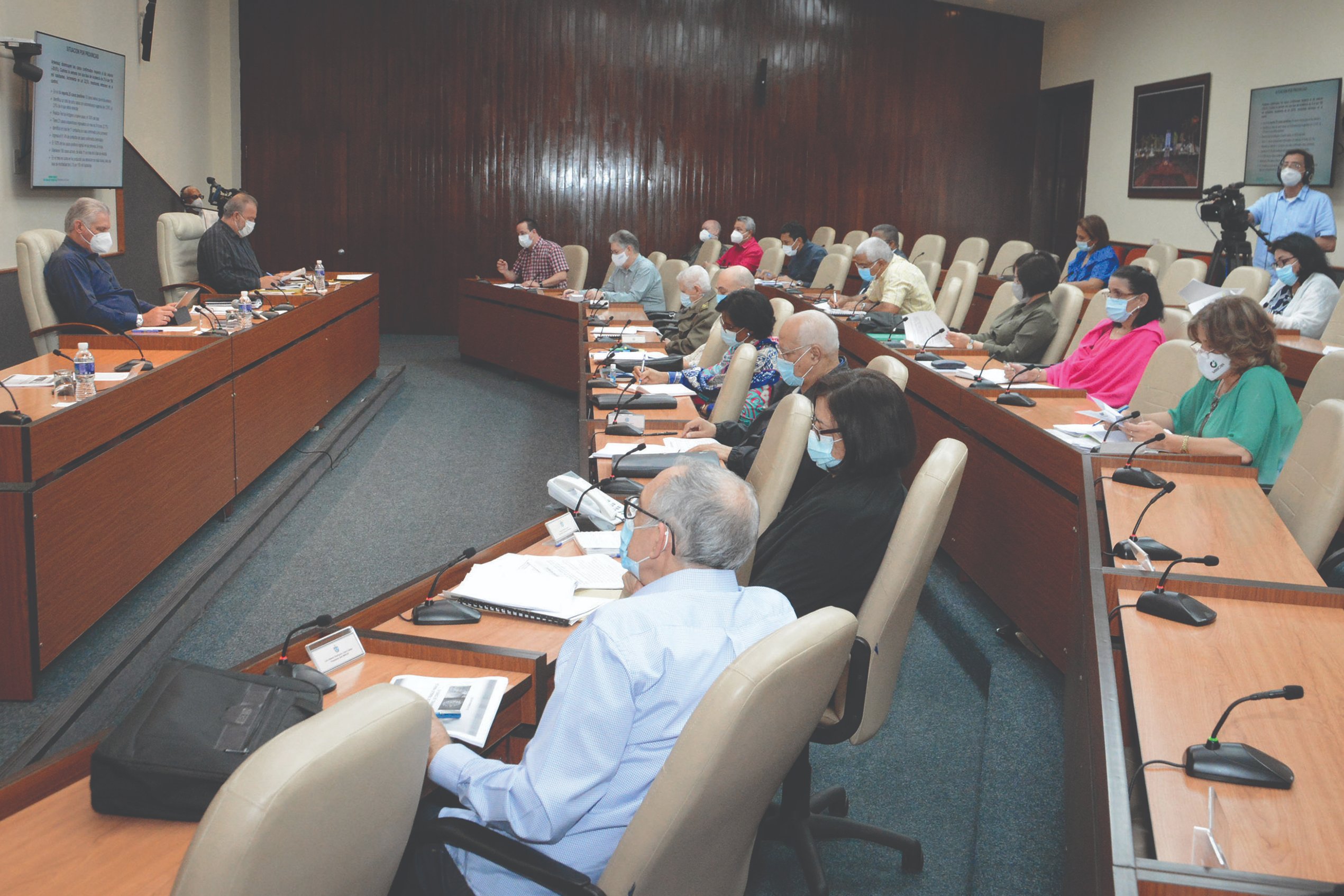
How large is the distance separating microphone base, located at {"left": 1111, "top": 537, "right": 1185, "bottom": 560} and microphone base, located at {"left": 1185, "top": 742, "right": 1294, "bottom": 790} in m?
0.82

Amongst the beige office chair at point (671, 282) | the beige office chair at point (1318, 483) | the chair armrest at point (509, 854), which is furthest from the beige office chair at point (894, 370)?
the beige office chair at point (671, 282)

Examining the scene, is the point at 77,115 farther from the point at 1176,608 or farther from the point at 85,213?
the point at 1176,608

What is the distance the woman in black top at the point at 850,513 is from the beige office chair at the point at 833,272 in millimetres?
5705

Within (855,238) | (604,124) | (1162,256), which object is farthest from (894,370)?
(604,124)

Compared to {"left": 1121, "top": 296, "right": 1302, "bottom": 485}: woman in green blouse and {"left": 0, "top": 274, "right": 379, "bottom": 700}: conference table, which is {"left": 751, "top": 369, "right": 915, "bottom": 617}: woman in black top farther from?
{"left": 0, "top": 274, "right": 379, "bottom": 700}: conference table

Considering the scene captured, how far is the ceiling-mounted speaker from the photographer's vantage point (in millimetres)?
7664

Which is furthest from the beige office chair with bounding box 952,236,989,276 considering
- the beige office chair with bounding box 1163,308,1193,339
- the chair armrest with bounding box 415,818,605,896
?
the chair armrest with bounding box 415,818,605,896

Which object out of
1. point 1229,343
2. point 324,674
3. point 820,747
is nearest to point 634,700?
point 324,674

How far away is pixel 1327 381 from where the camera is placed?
10.8 feet

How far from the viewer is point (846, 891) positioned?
2230 mm

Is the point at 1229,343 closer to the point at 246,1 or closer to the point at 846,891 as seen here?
the point at 846,891

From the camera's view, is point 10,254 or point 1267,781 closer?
point 1267,781

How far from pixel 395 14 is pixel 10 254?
491 centimetres

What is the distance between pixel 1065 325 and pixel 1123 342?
108 cm
